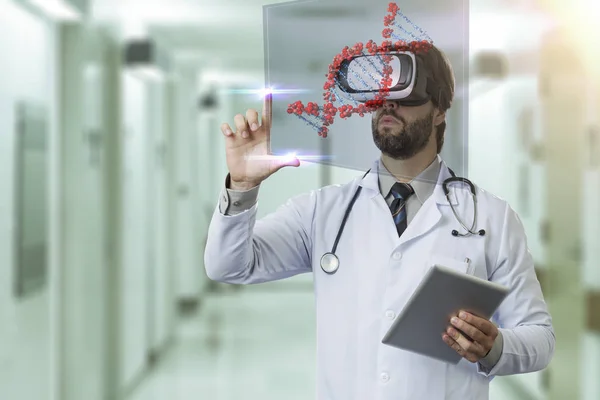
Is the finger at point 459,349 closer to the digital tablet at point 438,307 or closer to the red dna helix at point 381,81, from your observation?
the digital tablet at point 438,307

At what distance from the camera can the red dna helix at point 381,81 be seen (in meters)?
1.01

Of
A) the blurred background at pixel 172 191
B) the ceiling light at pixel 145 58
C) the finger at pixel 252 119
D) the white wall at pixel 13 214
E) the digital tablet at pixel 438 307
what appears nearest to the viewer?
the digital tablet at pixel 438 307

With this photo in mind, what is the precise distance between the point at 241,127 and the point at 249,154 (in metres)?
0.04

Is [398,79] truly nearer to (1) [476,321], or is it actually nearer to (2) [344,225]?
(2) [344,225]

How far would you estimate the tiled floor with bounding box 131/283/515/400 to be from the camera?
326 cm

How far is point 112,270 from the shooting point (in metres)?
3.14

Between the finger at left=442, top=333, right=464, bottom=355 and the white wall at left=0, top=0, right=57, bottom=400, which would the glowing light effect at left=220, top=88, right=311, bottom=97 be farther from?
the white wall at left=0, top=0, right=57, bottom=400

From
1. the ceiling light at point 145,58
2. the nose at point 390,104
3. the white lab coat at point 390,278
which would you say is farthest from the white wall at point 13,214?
the nose at point 390,104

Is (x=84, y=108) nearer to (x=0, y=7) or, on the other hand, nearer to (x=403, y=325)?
(x=0, y=7)

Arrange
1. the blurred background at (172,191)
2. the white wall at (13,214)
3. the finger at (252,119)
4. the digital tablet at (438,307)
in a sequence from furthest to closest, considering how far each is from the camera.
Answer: the blurred background at (172,191) < the white wall at (13,214) < the finger at (252,119) < the digital tablet at (438,307)

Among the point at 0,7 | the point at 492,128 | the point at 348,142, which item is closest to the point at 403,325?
the point at 348,142

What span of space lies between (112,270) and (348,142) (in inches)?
91.6

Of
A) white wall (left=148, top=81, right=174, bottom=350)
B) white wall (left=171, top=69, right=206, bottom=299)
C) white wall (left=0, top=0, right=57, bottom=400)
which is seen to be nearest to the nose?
white wall (left=0, top=0, right=57, bottom=400)

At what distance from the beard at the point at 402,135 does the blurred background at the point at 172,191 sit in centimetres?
61
